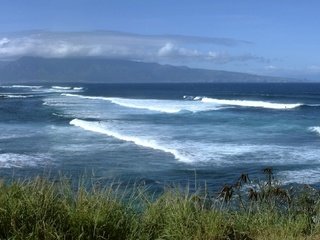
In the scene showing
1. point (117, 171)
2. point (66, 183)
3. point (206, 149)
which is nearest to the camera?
point (66, 183)

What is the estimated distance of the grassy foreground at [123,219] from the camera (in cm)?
603

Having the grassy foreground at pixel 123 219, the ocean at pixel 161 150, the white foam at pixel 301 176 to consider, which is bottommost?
the white foam at pixel 301 176

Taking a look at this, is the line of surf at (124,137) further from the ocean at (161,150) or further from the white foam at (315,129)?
the white foam at (315,129)

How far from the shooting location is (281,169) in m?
18.9

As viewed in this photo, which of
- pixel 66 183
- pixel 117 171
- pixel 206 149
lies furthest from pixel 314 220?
pixel 206 149

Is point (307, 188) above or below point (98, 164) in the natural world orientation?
above

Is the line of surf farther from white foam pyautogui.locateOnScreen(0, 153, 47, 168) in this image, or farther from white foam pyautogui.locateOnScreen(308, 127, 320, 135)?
white foam pyautogui.locateOnScreen(308, 127, 320, 135)

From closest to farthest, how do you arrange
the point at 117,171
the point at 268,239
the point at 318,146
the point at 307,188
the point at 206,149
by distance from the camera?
1. the point at 268,239
2. the point at 307,188
3. the point at 117,171
4. the point at 206,149
5. the point at 318,146

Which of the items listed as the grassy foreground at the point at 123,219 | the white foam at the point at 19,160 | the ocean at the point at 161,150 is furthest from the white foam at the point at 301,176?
the grassy foreground at the point at 123,219

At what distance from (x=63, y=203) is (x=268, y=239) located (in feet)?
7.61

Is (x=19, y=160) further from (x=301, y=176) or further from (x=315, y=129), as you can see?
(x=315, y=129)

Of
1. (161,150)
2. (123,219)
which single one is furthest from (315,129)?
(123,219)

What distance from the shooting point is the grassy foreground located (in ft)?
19.8

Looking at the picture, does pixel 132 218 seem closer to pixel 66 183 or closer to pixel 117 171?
pixel 66 183
